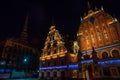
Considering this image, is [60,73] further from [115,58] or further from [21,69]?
[21,69]

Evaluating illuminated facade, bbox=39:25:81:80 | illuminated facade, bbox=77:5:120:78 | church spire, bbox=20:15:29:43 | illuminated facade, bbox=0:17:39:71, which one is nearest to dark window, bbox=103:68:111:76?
illuminated facade, bbox=77:5:120:78

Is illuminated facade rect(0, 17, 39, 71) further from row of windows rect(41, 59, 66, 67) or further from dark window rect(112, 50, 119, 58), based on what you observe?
dark window rect(112, 50, 119, 58)

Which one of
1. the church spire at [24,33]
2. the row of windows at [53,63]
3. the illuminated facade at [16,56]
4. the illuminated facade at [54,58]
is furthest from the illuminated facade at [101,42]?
the church spire at [24,33]

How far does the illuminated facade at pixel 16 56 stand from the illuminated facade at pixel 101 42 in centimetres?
3493

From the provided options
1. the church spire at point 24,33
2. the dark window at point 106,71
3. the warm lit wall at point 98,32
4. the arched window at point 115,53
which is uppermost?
the church spire at point 24,33

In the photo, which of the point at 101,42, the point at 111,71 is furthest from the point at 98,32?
the point at 111,71

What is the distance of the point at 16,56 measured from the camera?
163 ft

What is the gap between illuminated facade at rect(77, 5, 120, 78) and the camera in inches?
858

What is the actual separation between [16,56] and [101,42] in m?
41.5

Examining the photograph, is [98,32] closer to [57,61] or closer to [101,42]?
[101,42]

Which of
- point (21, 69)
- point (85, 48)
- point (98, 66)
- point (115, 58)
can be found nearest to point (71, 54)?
point (85, 48)

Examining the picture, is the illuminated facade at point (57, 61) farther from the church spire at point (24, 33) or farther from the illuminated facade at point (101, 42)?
the church spire at point (24, 33)

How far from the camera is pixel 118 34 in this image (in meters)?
23.3

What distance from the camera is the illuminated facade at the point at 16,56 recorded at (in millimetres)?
45094
